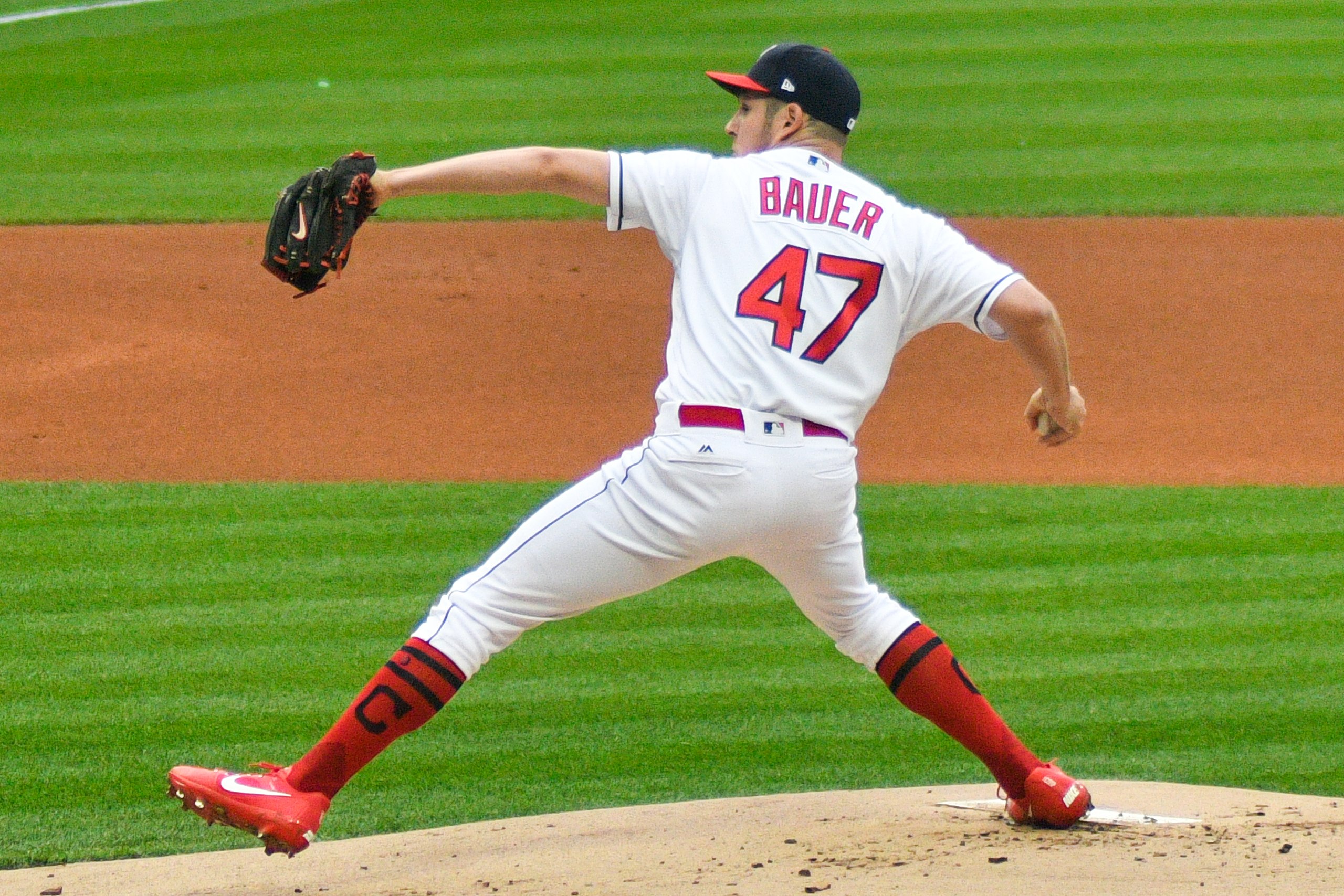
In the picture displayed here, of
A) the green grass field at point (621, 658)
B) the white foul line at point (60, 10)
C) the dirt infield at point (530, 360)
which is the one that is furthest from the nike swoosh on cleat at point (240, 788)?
the white foul line at point (60, 10)

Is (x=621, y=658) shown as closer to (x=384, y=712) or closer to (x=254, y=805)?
(x=384, y=712)

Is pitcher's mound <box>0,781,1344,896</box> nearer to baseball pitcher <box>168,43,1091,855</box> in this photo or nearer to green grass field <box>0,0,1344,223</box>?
baseball pitcher <box>168,43,1091,855</box>

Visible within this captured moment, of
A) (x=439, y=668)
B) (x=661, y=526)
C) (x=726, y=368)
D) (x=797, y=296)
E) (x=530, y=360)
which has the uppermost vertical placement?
(x=797, y=296)

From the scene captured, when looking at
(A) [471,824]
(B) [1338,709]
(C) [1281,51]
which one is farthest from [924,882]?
(C) [1281,51]

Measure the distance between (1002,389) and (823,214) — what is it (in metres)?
5.11

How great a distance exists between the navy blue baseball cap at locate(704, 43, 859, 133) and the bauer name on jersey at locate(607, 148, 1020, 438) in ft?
0.35

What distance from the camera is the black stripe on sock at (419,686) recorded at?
3.21 meters

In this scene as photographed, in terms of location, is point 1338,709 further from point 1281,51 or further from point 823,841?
point 1281,51

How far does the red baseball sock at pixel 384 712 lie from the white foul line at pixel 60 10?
14877 millimetres

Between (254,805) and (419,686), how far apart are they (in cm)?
40

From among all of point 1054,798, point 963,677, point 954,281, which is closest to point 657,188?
point 954,281

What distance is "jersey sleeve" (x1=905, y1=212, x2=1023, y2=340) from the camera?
3.24 m

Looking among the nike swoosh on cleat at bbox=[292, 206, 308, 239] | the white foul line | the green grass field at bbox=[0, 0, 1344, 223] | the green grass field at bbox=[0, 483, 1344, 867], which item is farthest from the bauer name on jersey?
the white foul line

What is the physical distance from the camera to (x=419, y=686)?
3.21 m
